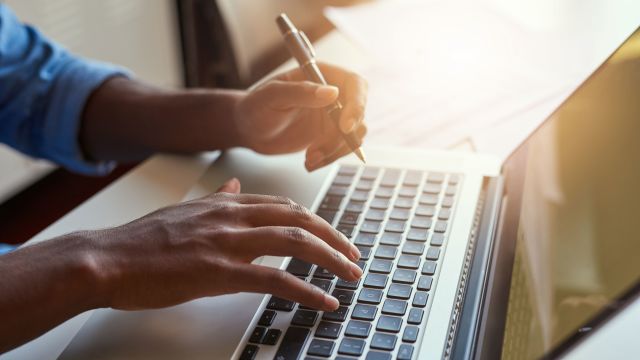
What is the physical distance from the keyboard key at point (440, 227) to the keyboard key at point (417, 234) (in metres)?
0.01

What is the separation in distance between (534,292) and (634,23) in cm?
69

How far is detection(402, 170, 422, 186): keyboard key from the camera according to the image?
817 mm

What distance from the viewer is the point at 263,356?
56 cm

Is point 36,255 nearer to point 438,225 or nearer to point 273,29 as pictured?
point 438,225

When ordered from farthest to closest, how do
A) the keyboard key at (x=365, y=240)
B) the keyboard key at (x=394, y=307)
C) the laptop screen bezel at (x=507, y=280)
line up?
the keyboard key at (x=365, y=240), the keyboard key at (x=394, y=307), the laptop screen bezel at (x=507, y=280)

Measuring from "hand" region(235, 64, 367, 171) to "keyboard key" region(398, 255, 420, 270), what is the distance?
20cm

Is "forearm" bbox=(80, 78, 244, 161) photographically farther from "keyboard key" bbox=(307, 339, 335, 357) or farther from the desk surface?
"keyboard key" bbox=(307, 339, 335, 357)

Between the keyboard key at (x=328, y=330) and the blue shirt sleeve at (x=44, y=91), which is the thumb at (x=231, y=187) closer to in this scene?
the keyboard key at (x=328, y=330)

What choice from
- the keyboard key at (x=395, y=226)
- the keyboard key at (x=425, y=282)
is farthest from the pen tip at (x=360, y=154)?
the keyboard key at (x=425, y=282)

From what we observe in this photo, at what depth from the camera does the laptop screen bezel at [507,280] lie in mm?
510

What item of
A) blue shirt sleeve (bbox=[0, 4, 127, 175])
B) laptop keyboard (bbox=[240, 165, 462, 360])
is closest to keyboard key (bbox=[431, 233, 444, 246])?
laptop keyboard (bbox=[240, 165, 462, 360])

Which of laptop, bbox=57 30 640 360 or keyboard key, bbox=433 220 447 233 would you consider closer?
laptop, bbox=57 30 640 360

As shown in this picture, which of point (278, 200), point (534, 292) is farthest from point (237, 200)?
point (534, 292)

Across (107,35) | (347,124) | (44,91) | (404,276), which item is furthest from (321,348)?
(107,35)
